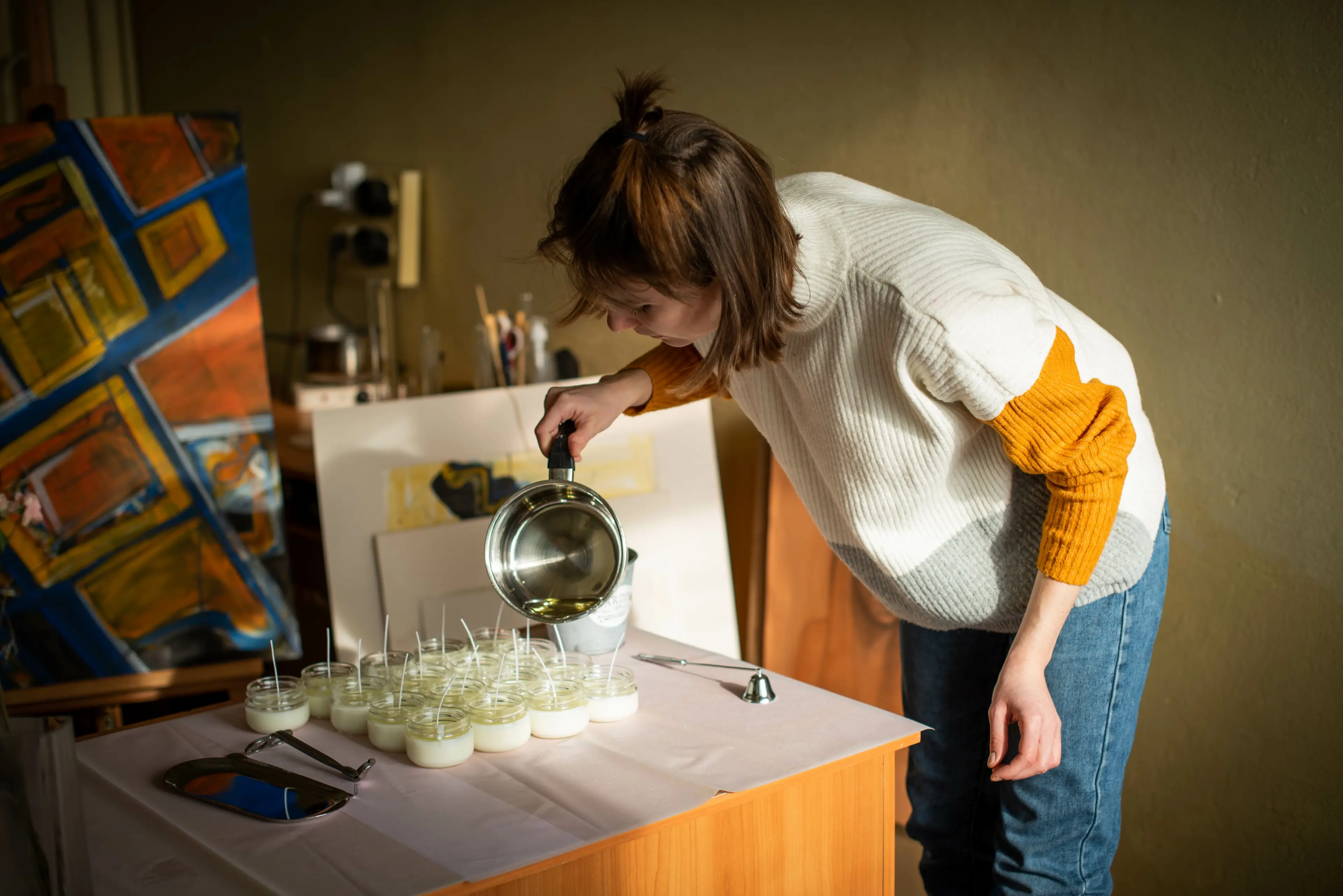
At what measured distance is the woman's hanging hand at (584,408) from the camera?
1226 millimetres

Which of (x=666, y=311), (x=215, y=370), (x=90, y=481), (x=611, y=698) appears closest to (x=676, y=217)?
(x=666, y=311)

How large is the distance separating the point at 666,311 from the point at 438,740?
0.46 meters

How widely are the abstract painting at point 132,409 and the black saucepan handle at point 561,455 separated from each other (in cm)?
81

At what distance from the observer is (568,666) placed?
1.22m

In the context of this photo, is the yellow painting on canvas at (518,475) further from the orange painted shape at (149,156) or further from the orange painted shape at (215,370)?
the orange painted shape at (149,156)

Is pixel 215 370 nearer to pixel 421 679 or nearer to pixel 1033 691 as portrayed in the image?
pixel 421 679

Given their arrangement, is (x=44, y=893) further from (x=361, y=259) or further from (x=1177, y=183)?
(x=361, y=259)

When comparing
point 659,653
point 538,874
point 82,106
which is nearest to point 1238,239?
point 659,653

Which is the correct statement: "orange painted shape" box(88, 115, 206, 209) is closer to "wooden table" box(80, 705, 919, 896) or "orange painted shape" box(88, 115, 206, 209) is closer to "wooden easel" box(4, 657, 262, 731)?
"wooden easel" box(4, 657, 262, 731)

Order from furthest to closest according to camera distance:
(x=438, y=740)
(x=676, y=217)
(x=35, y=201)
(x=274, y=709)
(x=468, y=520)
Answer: (x=468, y=520)
(x=35, y=201)
(x=274, y=709)
(x=438, y=740)
(x=676, y=217)

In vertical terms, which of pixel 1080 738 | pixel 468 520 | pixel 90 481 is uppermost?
pixel 90 481

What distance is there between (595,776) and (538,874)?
0.15m

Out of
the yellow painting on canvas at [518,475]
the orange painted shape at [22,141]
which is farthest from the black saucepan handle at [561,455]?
the orange painted shape at [22,141]

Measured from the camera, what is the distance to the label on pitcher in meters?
1.35
